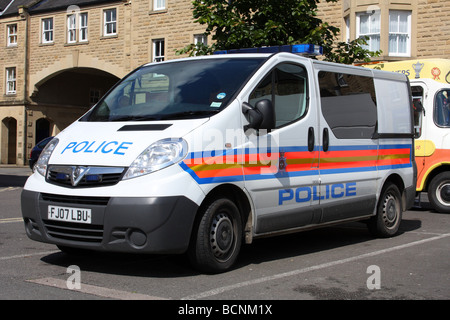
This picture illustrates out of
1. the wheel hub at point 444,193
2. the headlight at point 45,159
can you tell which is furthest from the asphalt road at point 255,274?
the wheel hub at point 444,193

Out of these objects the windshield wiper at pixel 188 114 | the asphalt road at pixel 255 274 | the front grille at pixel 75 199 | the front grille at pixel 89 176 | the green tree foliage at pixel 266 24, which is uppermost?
the green tree foliage at pixel 266 24

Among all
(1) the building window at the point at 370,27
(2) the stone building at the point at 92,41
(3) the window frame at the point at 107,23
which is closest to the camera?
(2) the stone building at the point at 92,41

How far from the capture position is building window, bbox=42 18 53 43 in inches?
1474

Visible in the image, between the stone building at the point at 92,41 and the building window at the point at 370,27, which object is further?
the building window at the point at 370,27

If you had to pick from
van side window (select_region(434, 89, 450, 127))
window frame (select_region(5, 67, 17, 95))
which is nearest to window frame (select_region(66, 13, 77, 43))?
window frame (select_region(5, 67, 17, 95))

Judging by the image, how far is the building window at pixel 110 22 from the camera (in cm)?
3416

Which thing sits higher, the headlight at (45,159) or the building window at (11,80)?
the building window at (11,80)

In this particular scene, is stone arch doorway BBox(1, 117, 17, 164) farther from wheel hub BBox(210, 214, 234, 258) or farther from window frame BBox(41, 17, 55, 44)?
wheel hub BBox(210, 214, 234, 258)

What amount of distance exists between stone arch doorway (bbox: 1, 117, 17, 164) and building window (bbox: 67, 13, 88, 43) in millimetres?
7379

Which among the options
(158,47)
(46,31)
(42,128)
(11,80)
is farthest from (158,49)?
(11,80)

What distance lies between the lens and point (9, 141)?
40188 mm

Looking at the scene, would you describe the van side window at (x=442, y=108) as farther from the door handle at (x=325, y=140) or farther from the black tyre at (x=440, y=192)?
the door handle at (x=325, y=140)

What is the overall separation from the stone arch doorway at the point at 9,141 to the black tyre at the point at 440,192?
3155 centimetres
